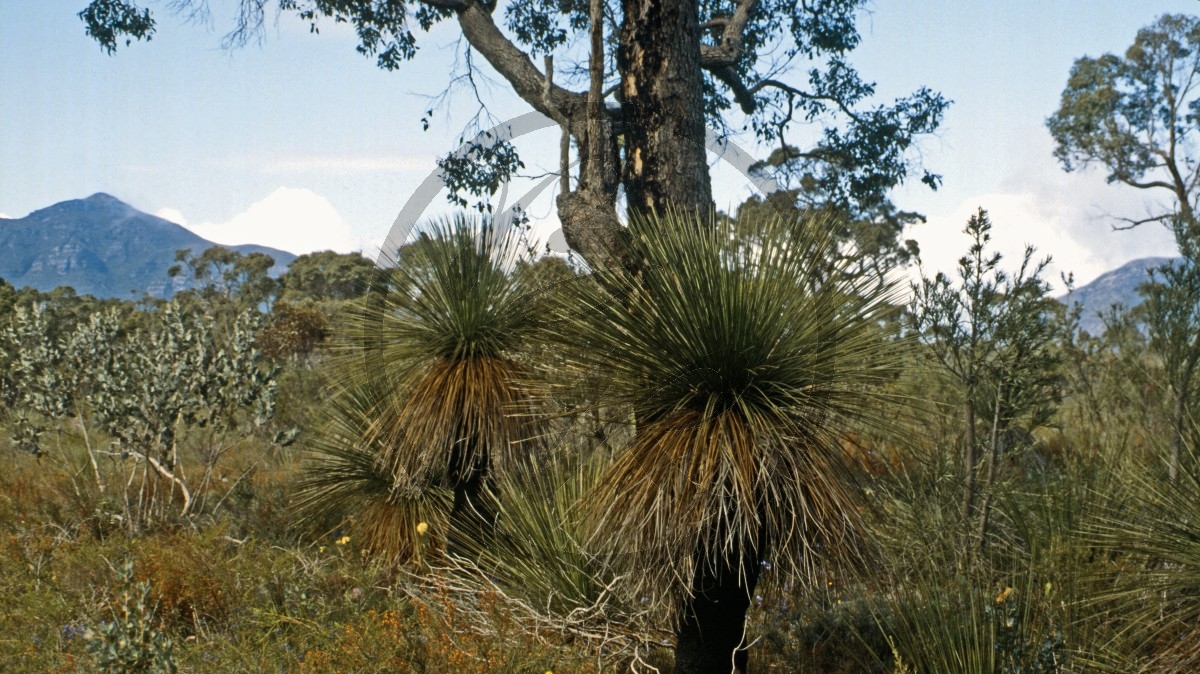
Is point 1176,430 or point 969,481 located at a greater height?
point 1176,430

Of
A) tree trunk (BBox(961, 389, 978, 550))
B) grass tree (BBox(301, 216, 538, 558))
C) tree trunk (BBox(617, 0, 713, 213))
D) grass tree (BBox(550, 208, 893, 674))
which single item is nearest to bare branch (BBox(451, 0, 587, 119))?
tree trunk (BBox(617, 0, 713, 213))

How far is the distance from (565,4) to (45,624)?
8652 mm

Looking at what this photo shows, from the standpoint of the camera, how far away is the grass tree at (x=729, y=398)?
4.21 metres

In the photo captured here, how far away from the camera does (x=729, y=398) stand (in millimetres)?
4402

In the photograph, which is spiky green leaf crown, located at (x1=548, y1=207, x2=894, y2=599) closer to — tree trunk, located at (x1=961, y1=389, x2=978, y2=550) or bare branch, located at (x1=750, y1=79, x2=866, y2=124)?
tree trunk, located at (x1=961, y1=389, x2=978, y2=550)

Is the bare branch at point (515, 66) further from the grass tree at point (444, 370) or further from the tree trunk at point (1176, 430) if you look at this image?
the tree trunk at point (1176, 430)

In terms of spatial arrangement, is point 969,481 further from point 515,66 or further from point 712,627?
point 515,66

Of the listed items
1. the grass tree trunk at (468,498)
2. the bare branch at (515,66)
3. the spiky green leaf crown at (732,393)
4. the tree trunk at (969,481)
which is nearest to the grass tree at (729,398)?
the spiky green leaf crown at (732,393)

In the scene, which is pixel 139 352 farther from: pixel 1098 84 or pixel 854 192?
pixel 1098 84

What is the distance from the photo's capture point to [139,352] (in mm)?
8367

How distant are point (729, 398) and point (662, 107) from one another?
3.00m

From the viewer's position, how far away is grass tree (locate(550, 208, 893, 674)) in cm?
421

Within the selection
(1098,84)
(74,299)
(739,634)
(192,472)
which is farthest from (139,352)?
(74,299)

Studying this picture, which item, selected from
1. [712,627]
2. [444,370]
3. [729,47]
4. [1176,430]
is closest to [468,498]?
[444,370]
